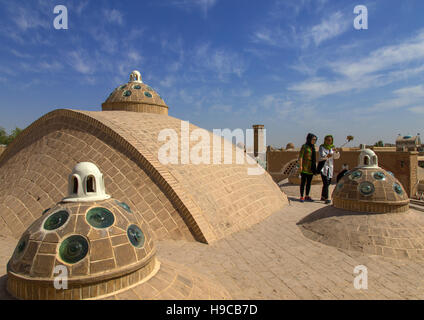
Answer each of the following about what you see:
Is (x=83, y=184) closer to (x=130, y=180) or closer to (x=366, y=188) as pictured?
(x=130, y=180)

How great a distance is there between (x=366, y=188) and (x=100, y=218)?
6353 mm

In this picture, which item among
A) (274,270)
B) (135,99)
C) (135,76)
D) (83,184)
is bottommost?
(274,270)

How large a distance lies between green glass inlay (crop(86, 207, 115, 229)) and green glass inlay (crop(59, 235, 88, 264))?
215 millimetres

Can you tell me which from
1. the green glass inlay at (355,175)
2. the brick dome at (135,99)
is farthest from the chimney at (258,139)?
the green glass inlay at (355,175)

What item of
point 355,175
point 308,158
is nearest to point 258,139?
point 308,158

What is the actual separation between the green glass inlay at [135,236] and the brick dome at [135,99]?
918 cm

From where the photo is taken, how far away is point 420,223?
642 cm

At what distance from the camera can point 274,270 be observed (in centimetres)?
529

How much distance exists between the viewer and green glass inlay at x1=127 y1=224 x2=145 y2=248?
330cm

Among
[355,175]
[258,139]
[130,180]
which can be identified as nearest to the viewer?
[355,175]

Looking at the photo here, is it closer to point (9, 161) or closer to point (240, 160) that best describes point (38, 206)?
point (9, 161)

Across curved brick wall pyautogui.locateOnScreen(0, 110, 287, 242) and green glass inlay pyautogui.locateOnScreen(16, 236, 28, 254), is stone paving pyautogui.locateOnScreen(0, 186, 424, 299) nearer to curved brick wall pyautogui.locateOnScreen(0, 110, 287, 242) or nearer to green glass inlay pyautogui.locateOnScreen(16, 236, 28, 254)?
green glass inlay pyautogui.locateOnScreen(16, 236, 28, 254)

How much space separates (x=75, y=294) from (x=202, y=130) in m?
9.06

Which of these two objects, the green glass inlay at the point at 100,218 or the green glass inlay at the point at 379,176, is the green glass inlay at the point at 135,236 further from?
the green glass inlay at the point at 379,176
